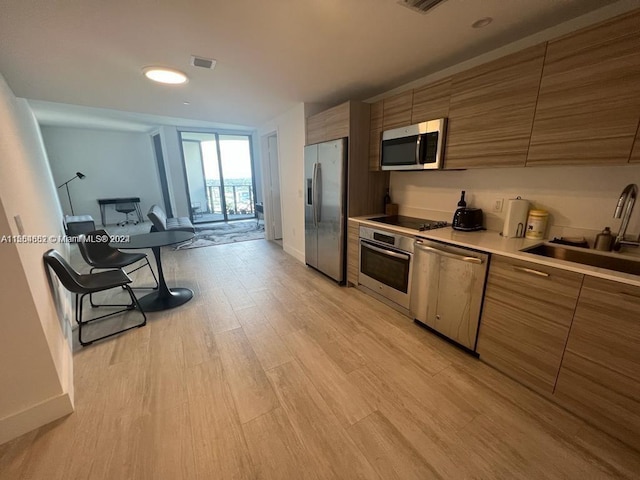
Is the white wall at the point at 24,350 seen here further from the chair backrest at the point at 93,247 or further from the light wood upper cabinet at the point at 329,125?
the light wood upper cabinet at the point at 329,125

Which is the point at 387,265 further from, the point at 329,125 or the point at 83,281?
the point at 83,281

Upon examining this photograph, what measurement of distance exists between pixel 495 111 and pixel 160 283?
11.9 feet

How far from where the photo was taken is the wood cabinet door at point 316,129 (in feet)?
10.4

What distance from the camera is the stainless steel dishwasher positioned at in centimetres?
188

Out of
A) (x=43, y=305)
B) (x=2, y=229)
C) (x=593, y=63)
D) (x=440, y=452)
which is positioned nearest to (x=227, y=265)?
(x=43, y=305)

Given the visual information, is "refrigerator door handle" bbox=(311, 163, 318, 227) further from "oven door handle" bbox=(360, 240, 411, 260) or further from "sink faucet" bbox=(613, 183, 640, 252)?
"sink faucet" bbox=(613, 183, 640, 252)

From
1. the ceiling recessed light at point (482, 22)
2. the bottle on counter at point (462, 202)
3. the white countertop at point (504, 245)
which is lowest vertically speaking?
the white countertop at point (504, 245)

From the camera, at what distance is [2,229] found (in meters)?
1.26

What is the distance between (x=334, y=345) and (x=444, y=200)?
1.91 metres

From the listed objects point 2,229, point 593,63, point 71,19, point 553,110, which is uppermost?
point 71,19

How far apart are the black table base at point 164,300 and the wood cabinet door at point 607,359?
344 cm

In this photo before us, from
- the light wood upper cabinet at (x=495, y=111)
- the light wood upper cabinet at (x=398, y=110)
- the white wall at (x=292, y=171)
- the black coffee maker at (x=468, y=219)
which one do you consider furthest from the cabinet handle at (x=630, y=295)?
the white wall at (x=292, y=171)

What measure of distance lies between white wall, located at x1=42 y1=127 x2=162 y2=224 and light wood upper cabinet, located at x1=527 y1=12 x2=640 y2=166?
8980 mm

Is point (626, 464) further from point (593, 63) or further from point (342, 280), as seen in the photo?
point (342, 280)
